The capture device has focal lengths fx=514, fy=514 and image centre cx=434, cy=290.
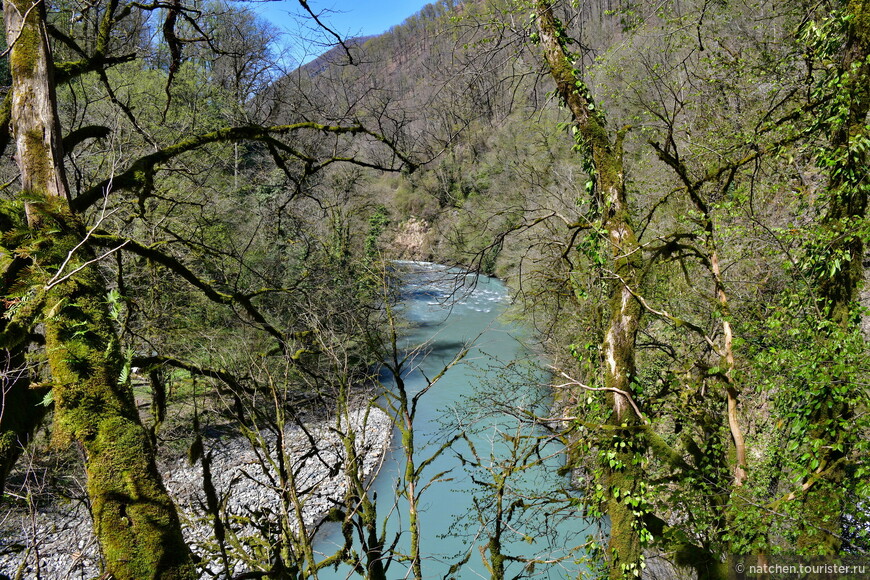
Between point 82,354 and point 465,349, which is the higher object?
point 82,354

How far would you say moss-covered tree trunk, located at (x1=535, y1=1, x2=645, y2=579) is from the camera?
393 centimetres

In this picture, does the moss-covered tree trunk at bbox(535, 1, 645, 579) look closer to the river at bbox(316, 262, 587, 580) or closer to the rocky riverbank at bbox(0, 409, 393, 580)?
the river at bbox(316, 262, 587, 580)

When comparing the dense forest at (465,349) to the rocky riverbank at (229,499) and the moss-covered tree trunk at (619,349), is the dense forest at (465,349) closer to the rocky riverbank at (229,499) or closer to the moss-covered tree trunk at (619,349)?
the moss-covered tree trunk at (619,349)

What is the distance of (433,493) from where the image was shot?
11.0 metres

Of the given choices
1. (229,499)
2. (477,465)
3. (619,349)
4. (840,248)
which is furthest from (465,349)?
(229,499)

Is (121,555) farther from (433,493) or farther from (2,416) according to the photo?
(433,493)

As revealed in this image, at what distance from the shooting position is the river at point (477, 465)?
209 inches

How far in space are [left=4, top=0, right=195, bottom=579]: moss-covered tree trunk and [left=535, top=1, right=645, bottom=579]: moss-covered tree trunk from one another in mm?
2993

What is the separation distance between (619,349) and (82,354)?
3.47m

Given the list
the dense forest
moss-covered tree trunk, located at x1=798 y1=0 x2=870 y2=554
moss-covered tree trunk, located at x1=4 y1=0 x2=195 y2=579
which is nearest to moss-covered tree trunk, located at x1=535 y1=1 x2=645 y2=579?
the dense forest

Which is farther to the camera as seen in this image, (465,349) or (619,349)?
(465,349)

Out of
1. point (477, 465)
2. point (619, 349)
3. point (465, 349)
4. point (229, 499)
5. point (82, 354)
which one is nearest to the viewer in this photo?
point (82, 354)

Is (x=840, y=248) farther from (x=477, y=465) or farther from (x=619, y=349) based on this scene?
(x=477, y=465)

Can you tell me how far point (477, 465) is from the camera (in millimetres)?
4730
